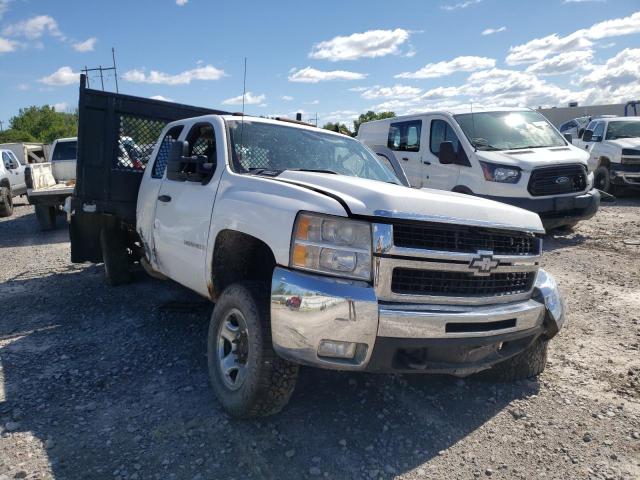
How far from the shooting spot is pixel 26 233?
11.2 m

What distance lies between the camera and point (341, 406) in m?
3.25

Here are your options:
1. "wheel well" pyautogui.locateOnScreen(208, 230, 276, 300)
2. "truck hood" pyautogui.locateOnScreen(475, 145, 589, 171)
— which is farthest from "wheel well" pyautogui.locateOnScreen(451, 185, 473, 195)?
"wheel well" pyautogui.locateOnScreen(208, 230, 276, 300)

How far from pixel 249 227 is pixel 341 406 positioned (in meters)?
1.29

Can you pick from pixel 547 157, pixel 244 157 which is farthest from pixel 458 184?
pixel 244 157

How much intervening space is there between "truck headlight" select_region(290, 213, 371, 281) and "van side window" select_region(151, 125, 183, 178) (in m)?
2.65

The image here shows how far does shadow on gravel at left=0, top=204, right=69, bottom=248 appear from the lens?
393 inches

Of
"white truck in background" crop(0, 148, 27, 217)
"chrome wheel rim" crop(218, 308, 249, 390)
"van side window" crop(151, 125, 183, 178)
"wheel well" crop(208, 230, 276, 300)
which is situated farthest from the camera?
"white truck in background" crop(0, 148, 27, 217)

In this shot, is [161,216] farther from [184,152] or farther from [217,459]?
[217,459]

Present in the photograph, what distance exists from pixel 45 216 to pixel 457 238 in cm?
1066

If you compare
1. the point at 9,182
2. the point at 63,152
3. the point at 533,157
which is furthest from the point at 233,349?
the point at 9,182

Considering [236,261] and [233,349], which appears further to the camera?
[236,261]

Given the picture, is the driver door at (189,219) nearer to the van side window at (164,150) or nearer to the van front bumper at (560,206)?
the van side window at (164,150)

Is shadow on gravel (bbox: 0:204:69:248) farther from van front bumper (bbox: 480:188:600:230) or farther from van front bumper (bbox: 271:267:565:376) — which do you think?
van front bumper (bbox: 271:267:565:376)

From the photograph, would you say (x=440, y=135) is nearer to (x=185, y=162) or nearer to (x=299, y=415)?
(x=185, y=162)
